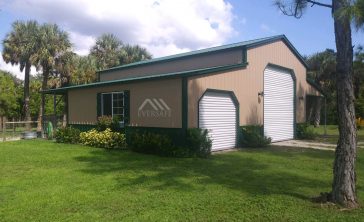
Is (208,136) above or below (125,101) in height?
below

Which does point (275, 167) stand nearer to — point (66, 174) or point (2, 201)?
point (66, 174)

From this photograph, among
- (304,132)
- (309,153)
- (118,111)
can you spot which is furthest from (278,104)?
(118,111)

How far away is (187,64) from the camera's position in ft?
60.4

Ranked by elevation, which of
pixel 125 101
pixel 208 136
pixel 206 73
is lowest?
pixel 208 136

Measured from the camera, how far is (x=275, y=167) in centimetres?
1009

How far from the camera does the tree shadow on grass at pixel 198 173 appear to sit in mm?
7629

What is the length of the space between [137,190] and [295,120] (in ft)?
48.3

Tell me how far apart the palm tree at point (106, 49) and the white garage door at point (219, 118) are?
824 inches

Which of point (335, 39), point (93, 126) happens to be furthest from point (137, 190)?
point (93, 126)

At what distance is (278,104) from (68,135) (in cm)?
1079

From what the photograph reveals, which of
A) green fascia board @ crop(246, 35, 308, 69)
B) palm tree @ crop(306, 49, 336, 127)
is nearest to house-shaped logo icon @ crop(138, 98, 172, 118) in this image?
green fascia board @ crop(246, 35, 308, 69)

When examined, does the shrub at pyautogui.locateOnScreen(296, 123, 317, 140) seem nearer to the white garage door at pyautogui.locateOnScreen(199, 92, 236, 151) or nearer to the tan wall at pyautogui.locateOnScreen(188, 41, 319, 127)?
the tan wall at pyautogui.locateOnScreen(188, 41, 319, 127)

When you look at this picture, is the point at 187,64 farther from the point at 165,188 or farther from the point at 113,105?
the point at 165,188

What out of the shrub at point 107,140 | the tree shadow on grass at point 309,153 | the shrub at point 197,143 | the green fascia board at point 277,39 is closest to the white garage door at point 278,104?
the green fascia board at point 277,39
